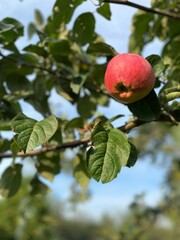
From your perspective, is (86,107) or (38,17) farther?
(38,17)

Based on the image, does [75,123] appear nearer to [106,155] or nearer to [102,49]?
[102,49]

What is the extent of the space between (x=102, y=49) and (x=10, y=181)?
21.0 inches

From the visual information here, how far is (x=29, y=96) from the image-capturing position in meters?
1.62

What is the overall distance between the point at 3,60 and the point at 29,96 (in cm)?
15

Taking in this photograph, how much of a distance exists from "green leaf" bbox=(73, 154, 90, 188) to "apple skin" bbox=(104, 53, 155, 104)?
19.3 inches

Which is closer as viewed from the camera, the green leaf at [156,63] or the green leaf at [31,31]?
the green leaf at [156,63]

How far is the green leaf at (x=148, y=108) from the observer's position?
3.74 feet

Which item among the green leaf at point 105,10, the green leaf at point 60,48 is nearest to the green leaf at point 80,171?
the green leaf at point 60,48

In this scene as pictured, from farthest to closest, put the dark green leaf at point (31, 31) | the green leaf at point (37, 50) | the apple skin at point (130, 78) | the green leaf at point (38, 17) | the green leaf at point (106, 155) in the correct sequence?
the green leaf at point (38, 17) → the dark green leaf at point (31, 31) → the green leaf at point (37, 50) → the apple skin at point (130, 78) → the green leaf at point (106, 155)

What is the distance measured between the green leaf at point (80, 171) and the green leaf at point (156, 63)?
0.49 meters

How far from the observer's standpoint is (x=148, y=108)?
1146mm

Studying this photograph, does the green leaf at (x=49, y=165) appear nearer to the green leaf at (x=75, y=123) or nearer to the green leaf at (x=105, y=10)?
the green leaf at (x=75, y=123)

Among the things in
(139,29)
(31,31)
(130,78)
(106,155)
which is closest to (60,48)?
(139,29)

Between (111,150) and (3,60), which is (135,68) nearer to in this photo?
(111,150)
